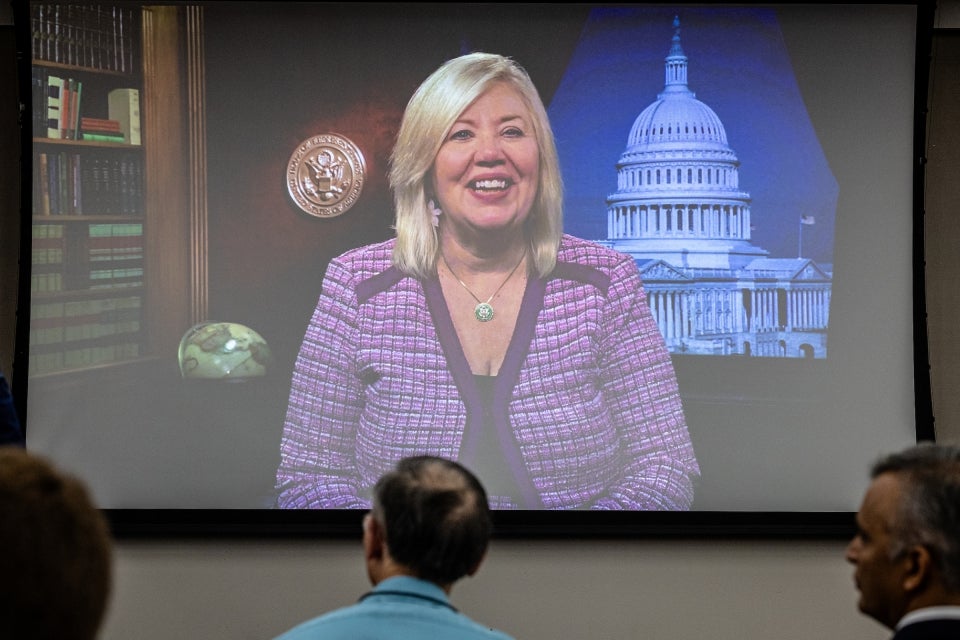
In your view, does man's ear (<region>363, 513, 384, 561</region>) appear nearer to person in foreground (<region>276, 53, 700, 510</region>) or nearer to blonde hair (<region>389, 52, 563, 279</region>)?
person in foreground (<region>276, 53, 700, 510</region>)

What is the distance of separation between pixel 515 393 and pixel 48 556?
340 centimetres

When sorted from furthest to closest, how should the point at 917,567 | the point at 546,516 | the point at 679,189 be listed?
the point at 679,189
the point at 546,516
the point at 917,567

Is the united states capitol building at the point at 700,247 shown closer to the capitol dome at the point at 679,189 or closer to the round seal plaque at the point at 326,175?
the capitol dome at the point at 679,189

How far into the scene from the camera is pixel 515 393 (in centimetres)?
403

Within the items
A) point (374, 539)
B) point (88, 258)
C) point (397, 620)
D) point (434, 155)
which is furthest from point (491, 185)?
point (397, 620)

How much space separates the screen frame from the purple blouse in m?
0.06

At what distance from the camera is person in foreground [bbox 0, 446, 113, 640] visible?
2.11ft

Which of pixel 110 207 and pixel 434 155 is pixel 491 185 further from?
pixel 110 207

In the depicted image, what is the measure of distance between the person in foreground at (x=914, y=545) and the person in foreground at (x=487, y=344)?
2418 mm

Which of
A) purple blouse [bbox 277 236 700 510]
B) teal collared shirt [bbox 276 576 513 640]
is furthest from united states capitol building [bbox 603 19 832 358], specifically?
teal collared shirt [bbox 276 576 513 640]

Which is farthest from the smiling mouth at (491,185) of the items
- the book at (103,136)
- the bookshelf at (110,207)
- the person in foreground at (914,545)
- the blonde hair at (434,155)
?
the person in foreground at (914,545)

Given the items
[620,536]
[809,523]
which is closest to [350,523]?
[620,536]

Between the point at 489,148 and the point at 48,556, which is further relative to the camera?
the point at 489,148

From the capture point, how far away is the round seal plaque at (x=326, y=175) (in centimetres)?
407
